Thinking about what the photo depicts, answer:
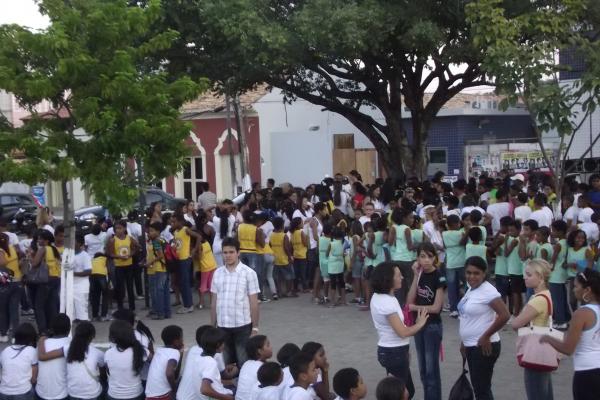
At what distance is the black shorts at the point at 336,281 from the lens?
1452 centimetres

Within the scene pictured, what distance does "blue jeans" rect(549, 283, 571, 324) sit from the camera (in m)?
11.4

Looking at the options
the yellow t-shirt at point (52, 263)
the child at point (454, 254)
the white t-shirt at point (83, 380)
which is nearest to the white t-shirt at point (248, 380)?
the white t-shirt at point (83, 380)

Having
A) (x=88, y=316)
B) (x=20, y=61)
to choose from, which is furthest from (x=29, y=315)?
(x=20, y=61)

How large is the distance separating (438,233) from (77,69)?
5.73 m

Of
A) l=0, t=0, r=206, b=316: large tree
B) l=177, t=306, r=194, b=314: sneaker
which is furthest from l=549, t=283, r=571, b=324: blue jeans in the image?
l=177, t=306, r=194, b=314: sneaker

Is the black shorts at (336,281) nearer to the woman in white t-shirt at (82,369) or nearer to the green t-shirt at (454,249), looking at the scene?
the green t-shirt at (454,249)

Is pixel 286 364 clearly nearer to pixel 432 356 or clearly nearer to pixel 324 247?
pixel 432 356

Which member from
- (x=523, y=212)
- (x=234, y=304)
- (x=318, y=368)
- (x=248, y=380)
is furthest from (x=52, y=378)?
(x=523, y=212)

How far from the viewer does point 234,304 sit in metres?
9.04

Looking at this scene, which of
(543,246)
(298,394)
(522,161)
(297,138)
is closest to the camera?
(298,394)

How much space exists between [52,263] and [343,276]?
4498mm

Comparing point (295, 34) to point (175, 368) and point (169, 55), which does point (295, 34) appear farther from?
point (175, 368)

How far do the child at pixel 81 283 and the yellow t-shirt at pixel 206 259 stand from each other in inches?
81.6

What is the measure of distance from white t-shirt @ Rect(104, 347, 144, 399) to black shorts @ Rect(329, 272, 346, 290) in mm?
6730
